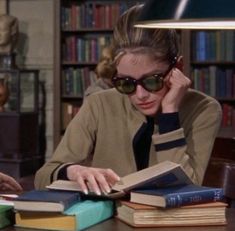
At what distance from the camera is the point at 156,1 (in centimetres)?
124

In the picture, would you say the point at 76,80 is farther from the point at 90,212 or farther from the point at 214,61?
the point at 90,212

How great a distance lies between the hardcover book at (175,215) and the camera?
133 centimetres

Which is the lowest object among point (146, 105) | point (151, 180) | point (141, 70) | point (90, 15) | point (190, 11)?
point (151, 180)

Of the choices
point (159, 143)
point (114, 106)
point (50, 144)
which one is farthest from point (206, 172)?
point (50, 144)

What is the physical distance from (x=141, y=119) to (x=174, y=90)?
0.13 m

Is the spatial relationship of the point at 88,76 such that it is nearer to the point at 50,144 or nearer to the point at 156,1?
the point at 50,144

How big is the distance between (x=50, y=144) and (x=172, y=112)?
15.3ft

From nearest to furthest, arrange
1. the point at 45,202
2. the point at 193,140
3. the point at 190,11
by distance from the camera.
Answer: the point at 190,11, the point at 45,202, the point at 193,140

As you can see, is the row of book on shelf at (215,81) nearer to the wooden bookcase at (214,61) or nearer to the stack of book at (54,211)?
the wooden bookcase at (214,61)

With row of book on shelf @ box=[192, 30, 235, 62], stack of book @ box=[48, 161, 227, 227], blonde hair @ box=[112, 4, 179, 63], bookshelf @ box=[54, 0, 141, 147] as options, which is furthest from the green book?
bookshelf @ box=[54, 0, 141, 147]

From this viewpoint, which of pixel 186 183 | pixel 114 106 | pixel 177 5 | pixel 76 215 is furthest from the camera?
pixel 114 106

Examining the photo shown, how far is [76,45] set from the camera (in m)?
6.06

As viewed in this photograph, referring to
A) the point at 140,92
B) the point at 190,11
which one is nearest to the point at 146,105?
the point at 140,92

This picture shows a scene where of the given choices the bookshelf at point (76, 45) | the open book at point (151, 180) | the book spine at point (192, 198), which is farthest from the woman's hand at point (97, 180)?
the bookshelf at point (76, 45)
